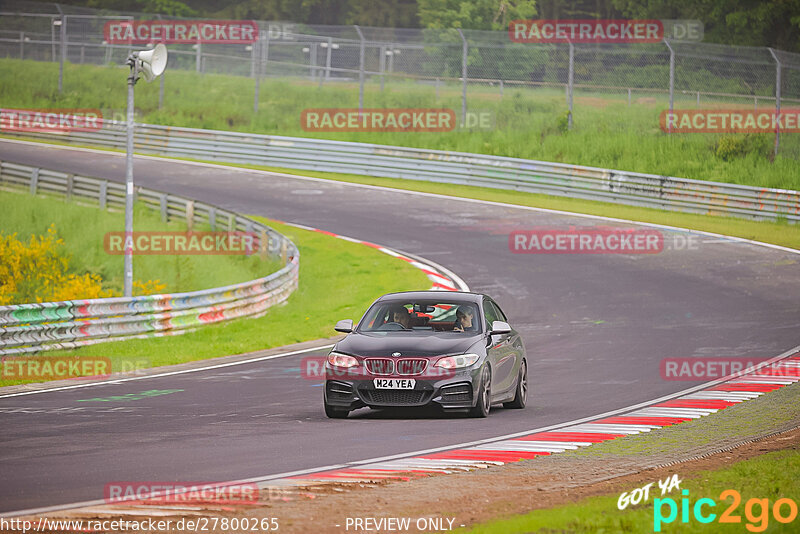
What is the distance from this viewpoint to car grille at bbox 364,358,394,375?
12.0 m

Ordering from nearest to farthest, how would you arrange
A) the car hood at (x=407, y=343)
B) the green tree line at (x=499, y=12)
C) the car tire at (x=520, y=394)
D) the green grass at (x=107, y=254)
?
the car hood at (x=407, y=343) → the car tire at (x=520, y=394) → the green grass at (x=107, y=254) → the green tree line at (x=499, y=12)

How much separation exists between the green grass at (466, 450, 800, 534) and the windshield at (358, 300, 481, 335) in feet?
14.2

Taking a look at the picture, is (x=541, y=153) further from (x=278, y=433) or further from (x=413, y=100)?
(x=278, y=433)

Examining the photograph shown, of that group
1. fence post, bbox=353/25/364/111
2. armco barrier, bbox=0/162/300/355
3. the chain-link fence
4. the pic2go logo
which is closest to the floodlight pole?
armco barrier, bbox=0/162/300/355

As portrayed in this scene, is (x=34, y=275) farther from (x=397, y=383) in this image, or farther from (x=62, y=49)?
(x=62, y=49)

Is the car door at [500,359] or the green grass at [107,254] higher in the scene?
the car door at [500,359]

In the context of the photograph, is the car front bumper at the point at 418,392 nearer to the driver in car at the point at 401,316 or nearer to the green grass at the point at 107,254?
the driver in car at the point at 401,316

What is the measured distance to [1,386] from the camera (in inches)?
602

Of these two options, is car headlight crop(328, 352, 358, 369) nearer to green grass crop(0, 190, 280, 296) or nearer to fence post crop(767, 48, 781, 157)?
green grass crop(0, 190, 280, 296)
